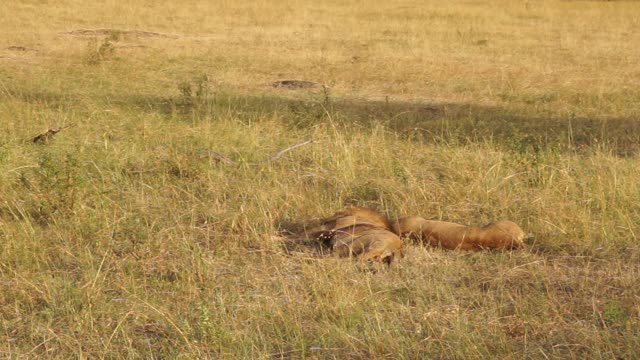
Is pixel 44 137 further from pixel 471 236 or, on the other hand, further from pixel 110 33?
pixel 110 33

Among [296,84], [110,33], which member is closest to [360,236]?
[296,84]

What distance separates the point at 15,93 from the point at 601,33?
11.0 meters

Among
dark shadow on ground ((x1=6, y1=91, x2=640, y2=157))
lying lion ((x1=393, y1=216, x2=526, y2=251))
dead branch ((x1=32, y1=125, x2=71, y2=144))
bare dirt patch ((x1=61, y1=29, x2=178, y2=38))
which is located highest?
lying lion ((x1=393, y1=216, x2=526, y2=251))

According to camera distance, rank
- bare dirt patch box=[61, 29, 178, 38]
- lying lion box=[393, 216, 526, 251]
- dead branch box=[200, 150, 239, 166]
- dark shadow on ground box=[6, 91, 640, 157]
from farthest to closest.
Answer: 1. bare dirt patch box=[61, 29, 178, 38]
2. dark shadow on ground box=[6, 91, 640, 157]
3. dead branch box=[200, 150, 239, 166]
4. lying lion box=[393, 216, 526, 251]

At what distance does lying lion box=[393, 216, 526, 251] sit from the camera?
412cm

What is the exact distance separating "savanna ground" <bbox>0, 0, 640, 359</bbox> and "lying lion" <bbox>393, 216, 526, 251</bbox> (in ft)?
0.23

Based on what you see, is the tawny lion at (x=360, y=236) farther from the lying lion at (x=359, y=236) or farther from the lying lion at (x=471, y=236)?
the lying lion at (x=471, y=236)

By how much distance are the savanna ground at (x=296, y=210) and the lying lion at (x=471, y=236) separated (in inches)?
2.7

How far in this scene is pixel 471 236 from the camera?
4.14 metres

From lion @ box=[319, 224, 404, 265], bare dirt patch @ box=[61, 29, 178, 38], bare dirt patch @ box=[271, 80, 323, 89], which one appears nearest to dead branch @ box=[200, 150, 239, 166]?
lion @ box=[319, 224, 404, 265]

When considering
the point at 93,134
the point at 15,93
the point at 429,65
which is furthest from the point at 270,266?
the point at 429,65

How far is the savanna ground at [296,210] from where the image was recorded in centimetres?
320

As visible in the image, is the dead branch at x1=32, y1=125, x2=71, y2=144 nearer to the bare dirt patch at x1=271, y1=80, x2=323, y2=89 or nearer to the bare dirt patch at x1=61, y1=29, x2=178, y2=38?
the bare dirt patch at x1=271, y1=80, x2=323, y2=89

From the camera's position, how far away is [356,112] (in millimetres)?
8750
